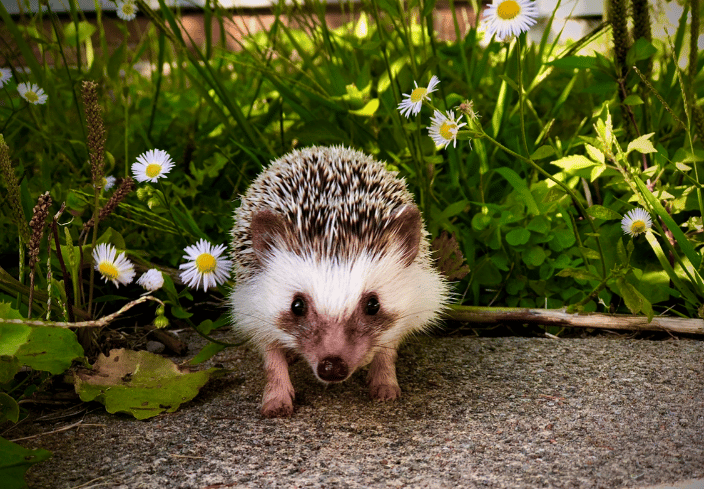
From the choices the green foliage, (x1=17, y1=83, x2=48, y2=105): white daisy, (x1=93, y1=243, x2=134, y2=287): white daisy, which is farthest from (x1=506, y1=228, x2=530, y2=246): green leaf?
(x1=17, y1=83, x2=48, y2=105): white daisy

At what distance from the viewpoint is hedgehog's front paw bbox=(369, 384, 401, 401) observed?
7.45ft

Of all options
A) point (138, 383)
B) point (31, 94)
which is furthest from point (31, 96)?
point (138, 383)

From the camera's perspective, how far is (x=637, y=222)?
2.54 metres

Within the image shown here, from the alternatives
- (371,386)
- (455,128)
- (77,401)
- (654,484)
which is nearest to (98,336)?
(77,401)

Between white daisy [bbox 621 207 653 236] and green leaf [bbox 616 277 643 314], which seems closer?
green leaf [bbox 616 277 643 314]

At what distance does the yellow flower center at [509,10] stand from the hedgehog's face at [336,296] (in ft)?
2.33

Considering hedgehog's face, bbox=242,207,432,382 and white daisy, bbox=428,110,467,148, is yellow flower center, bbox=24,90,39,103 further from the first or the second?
white daisy, bbox=428,110,467,148

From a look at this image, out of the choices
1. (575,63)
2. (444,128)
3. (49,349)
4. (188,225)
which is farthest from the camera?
(188,225)

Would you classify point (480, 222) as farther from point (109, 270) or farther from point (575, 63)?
point (109, 270)

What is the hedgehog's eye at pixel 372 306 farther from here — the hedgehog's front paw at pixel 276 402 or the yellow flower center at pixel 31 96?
the yellow flower center at pixel 31 96

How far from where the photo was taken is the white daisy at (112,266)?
225cm

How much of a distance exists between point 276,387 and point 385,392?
368 millimetres

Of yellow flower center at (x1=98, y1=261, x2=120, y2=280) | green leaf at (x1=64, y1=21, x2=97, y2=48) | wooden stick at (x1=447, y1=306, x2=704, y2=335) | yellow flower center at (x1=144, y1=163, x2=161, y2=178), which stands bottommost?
wooden stick at (x1=447, y1=306, x2=704, y2=335)

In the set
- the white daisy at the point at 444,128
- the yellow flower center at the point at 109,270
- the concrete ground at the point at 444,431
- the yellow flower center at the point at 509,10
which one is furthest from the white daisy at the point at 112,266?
the yellow flower center at the point at 509,10
